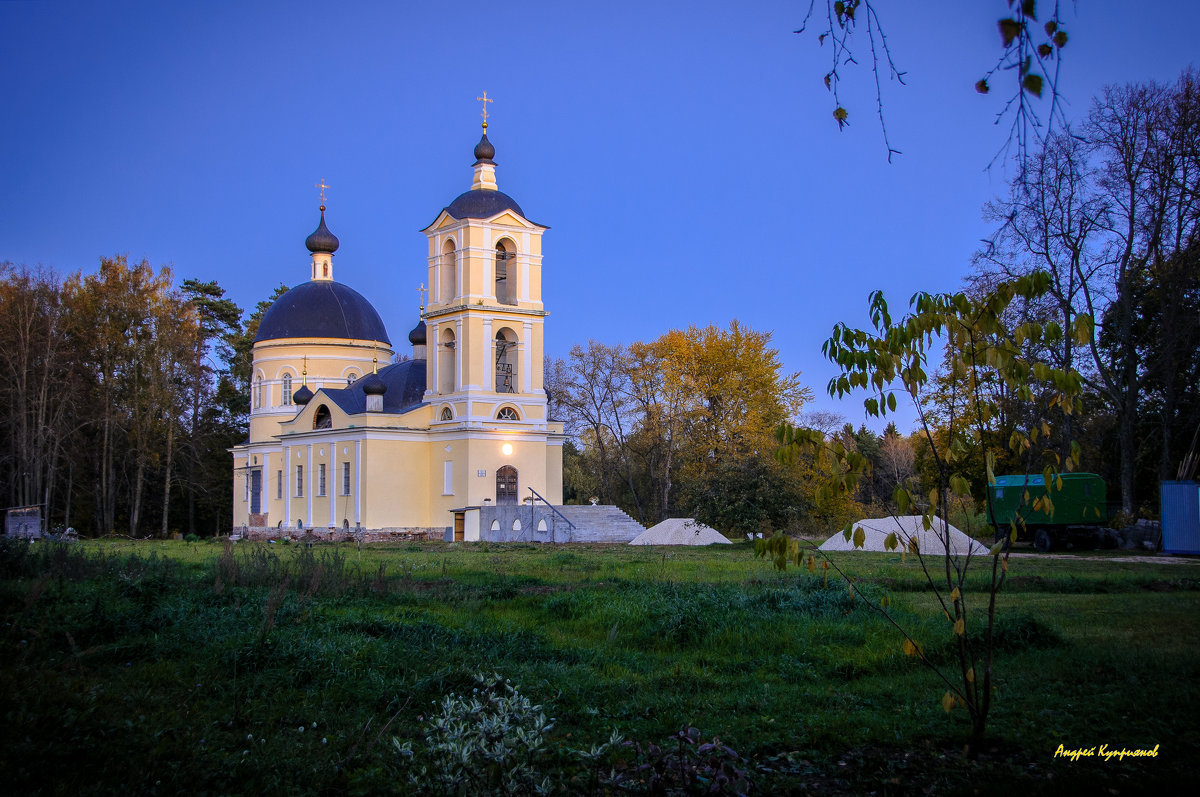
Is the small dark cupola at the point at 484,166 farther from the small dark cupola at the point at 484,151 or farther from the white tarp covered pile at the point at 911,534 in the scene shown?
the white tarp covered pile at the point at 911,534

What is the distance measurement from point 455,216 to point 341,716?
36977 mm

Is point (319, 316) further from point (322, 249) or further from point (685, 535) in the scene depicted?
point (685, 535)

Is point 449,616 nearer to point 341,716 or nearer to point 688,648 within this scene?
point 688,648

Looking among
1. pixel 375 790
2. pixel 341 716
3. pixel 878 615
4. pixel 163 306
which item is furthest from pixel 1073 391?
pixel 163 306

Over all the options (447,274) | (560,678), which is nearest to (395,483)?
(447,274)

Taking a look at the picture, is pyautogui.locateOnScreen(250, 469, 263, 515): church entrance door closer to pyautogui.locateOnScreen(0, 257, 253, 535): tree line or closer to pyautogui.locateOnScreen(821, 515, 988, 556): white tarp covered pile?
pyautogui.locateOnScreen(0, 257, 253, 535): tree line

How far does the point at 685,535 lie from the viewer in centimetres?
3247

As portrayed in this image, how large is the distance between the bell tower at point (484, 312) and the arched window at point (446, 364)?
0.14 feet

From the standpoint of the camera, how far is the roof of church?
44594mm

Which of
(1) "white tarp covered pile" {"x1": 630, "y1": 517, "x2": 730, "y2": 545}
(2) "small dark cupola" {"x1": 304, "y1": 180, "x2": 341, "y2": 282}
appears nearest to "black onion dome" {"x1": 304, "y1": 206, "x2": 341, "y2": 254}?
(2) "small dark cupola" {"x1": 304, "y1": 180, "x2": 341, "y2": 282}

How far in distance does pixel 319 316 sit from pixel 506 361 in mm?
14810

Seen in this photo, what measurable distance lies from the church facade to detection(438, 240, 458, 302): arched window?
6 cm

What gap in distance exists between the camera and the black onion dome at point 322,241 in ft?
181

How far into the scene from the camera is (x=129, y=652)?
28.1 ft
